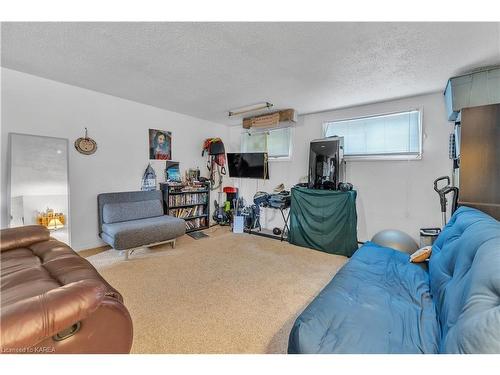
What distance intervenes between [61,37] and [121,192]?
221 centimetres

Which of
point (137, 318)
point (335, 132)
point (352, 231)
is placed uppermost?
point (335, 132)

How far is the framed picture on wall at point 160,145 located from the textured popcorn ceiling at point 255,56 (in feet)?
3.03

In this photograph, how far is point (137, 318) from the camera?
1816 millimetres

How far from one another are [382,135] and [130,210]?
404cm

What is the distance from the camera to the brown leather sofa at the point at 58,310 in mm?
827

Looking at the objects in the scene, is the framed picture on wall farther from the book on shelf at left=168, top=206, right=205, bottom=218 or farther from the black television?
the black television

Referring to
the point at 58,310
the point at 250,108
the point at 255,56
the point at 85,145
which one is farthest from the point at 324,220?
the point at 85,145

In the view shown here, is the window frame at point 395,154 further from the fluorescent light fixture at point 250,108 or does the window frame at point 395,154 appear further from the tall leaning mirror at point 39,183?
the tall leaning mirror at point 39,183

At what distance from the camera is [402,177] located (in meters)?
3.21

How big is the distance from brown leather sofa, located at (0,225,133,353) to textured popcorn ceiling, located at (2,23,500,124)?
1.80 metres

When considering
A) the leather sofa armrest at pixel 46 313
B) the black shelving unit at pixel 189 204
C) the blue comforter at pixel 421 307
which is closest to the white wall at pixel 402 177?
the blue comforter at pixel 421 307

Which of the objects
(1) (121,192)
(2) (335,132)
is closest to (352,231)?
(2) (335,132)

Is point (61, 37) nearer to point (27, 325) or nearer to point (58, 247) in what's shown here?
point (58, 247)
